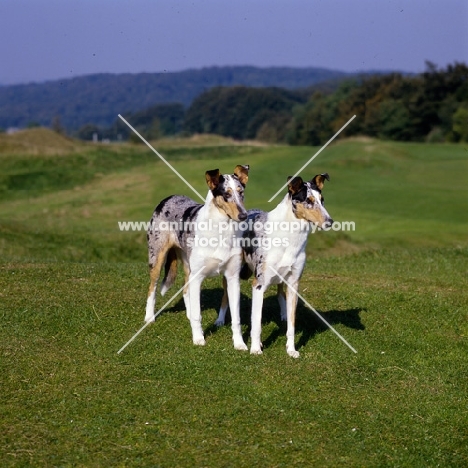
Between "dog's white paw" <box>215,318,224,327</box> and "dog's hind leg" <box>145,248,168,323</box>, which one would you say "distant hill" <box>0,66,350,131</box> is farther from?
"dog's white paw" <box>215,318,224,327</box>

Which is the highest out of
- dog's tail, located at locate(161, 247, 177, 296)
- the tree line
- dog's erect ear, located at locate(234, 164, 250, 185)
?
dog's erect ear, located at locate(234, 164, 250, 185)

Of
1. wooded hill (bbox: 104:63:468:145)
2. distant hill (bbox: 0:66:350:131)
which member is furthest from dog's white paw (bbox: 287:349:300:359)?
wooded hill (bbox: 104:63:468:145)

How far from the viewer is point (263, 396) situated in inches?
415

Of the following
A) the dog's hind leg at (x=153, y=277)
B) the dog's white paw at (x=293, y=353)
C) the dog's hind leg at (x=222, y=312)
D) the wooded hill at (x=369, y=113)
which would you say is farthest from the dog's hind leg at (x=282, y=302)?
the wooded hill at (x=369, y=113)

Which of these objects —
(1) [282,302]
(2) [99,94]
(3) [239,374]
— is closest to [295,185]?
(3) [239,374]

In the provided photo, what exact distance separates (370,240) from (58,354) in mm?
20550

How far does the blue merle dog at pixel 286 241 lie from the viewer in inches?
444

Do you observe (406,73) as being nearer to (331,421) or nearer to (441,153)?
(441,153)

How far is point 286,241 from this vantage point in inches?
455

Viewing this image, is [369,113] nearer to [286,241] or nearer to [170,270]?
[170,270]

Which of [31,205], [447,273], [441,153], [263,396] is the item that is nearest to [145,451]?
[263,396]

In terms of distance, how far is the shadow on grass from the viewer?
42.9 ft

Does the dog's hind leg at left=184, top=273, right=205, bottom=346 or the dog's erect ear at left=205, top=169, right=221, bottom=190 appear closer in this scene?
the dog's erect ear at left=205, top=169, right=221, bottom=190

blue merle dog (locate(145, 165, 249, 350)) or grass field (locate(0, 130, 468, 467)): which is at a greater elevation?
blue merle dog (locate(145, 165, 249, 350))
